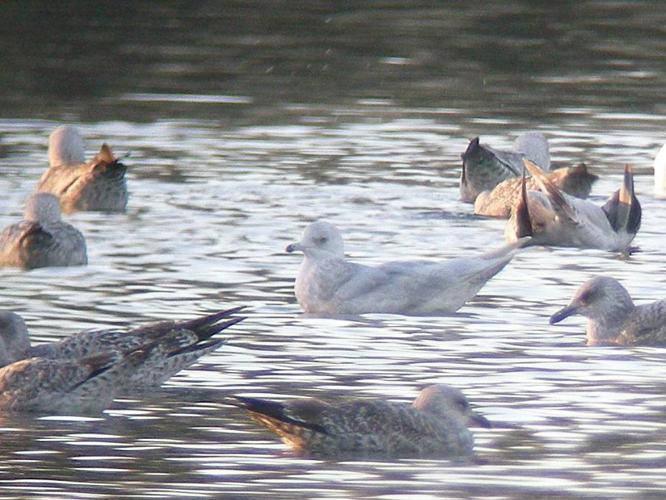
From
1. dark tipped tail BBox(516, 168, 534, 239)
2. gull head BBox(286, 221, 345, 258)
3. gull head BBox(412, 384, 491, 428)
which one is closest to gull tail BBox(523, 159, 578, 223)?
dark tipped tail BBox(516, 168, 534, 239)

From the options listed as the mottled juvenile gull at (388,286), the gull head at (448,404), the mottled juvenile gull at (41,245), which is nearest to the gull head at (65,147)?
the mottled juvenile gull at (41,245)

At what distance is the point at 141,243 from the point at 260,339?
3.69 metres

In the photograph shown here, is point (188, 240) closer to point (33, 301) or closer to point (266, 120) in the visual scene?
point (33, 301)

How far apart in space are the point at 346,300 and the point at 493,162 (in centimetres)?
535

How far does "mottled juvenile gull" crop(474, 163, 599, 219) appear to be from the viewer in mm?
17906

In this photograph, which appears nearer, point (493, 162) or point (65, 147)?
point (493, 162)

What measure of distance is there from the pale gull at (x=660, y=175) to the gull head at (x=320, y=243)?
5375 millimetres

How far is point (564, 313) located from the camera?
1272cm

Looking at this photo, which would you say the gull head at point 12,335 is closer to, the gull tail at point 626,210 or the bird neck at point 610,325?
the bird neck at point 610,325

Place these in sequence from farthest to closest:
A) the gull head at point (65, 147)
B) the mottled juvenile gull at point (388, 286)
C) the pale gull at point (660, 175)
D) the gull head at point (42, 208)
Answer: the gull head at point (65, 147) < the pale gull at point (660, 175) < the gull head at point (42, 208) < the mottled juvenile gull at point (388, 286)

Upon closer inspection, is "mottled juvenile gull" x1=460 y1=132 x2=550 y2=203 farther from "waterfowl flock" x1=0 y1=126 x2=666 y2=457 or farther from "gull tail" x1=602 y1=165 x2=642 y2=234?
"gull tail" x1=602 y1=165 x2=642 y2=234

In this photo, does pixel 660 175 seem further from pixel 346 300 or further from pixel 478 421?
pixel 478 421

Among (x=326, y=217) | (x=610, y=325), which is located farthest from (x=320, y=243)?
(x=326, y=217)

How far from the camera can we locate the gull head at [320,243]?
46.0ft
